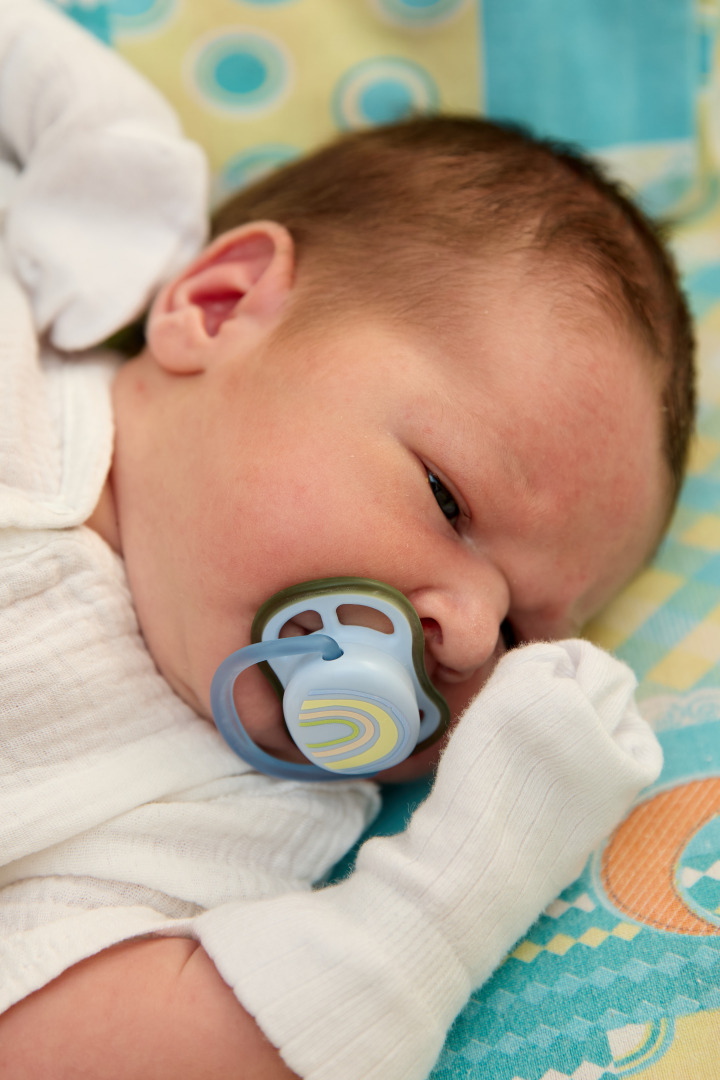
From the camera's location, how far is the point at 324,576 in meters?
0.98

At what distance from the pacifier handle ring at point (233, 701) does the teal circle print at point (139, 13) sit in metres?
1.17

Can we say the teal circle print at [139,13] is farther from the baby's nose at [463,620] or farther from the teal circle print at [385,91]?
the baby's nose at [463,620]

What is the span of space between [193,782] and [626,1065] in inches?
20.7

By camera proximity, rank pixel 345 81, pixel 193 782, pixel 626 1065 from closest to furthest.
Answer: pixel 626 1065, pixel 193 782, pixel 345 81

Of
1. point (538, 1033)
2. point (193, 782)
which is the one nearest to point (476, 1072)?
point (538, 1033)

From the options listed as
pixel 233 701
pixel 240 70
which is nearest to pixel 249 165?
pixel 240 70

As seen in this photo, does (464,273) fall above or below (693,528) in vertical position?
above

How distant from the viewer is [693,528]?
4.59 feet

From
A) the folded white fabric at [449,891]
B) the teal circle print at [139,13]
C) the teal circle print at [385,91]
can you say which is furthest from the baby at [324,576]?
the teal circle print at [139,13]

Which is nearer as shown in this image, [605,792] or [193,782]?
[605,792]

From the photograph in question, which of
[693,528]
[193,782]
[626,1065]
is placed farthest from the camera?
[693,528]

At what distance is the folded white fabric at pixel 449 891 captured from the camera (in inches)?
32.4

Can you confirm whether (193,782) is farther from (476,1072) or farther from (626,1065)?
A: (626,1065)

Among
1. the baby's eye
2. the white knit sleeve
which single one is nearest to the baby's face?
the baby's eye
